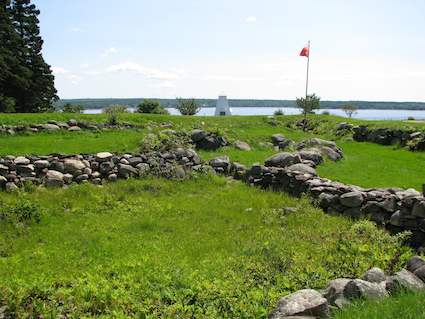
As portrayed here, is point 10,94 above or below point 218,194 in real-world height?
above

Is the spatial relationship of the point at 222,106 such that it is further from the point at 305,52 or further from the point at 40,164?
the point at 40,164

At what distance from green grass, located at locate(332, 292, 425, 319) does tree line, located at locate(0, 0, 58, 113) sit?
3925 cm

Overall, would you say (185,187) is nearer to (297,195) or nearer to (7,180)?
(297,195)

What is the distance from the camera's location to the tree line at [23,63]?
1636 inches

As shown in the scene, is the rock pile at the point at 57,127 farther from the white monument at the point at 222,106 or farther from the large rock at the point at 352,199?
the white monument at the point at 222,106

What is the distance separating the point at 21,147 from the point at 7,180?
10.4 ft

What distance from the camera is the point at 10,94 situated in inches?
1694

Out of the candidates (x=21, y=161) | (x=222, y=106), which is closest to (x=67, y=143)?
(x=21, y=161)

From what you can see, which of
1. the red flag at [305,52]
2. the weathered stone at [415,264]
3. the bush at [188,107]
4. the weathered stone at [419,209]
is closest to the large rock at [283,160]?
the weathered stone at [419,209]

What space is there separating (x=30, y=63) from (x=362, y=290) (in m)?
47.1

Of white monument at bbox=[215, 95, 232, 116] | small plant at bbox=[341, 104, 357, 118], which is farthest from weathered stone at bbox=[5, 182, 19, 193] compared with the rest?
small plant at bbox=[341, 104, 357, 118]

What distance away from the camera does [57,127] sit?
795 inches

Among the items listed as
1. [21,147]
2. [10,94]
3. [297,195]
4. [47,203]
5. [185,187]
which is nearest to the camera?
[47,203]

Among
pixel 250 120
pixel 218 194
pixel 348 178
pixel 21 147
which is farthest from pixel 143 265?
pixel 250 120
